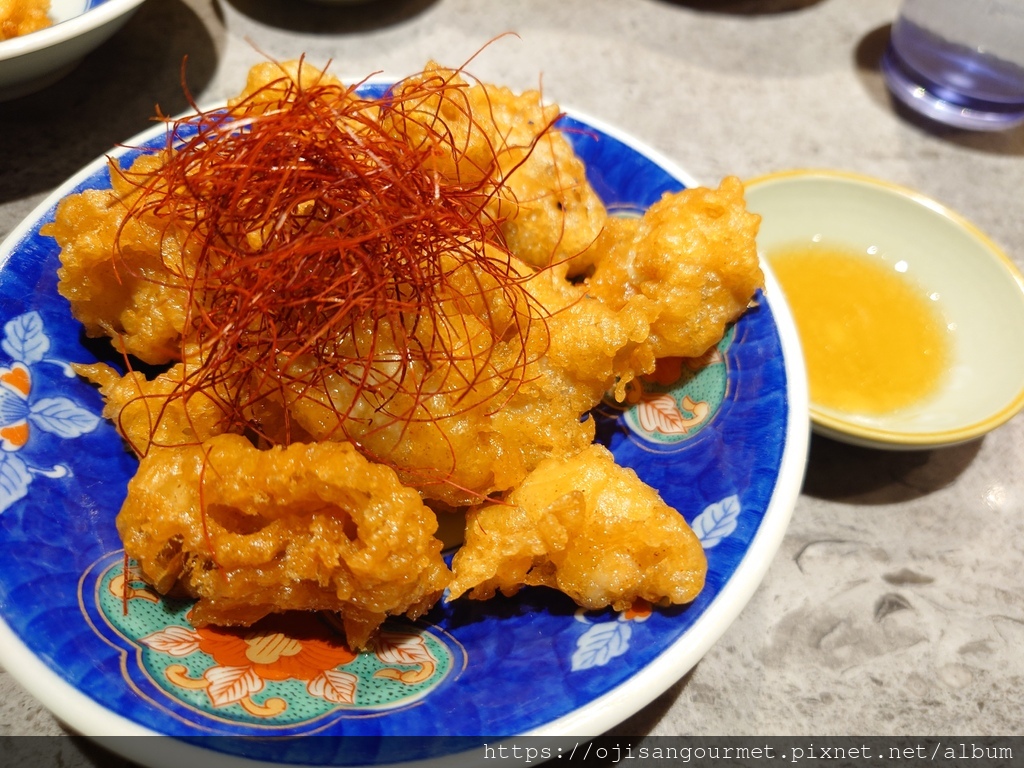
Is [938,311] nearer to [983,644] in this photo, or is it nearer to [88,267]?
[983,644]

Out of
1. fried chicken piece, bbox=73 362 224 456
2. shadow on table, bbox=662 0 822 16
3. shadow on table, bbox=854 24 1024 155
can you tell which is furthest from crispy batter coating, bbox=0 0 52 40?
shadow on table, bbox=854 24 1024 155


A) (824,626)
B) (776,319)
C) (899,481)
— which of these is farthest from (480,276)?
(899,481)

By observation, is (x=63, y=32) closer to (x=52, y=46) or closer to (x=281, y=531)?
(x=52, y=46)

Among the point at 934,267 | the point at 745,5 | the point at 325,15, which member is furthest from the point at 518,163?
the point at 745,5

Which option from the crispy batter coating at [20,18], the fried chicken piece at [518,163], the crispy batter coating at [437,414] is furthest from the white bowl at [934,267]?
the crispy batter coating at [20,18]

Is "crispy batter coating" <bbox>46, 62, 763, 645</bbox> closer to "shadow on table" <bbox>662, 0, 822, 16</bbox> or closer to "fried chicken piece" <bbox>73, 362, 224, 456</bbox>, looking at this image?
"fried chicken piece" <bbox>73, 362, 224, 456</bbox>

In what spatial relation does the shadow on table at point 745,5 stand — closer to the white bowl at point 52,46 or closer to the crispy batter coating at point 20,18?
the white bowl at point 52,46
